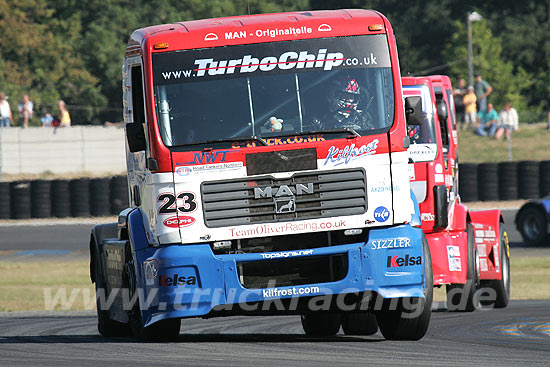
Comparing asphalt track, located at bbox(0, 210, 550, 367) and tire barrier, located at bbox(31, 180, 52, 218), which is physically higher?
tire barrier, located at bbox(31, 180, 52, 218)

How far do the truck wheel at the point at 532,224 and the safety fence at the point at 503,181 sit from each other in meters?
5.63

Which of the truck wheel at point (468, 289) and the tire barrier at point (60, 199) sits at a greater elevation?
the tire barrier at point (60, 199)

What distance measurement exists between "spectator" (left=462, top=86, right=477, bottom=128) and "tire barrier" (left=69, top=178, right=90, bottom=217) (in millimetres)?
12213

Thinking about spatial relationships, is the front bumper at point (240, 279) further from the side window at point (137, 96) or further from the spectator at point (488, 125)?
the spectator at point (488, 125)

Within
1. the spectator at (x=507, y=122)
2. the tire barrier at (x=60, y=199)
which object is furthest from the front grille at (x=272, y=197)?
the spectator at (x=507, y=122)

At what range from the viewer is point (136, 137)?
974 cm

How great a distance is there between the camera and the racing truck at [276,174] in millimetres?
9406

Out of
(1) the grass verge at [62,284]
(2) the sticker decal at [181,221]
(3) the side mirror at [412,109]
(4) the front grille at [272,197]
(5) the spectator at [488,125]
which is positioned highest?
(5) the spectator at [488,125]

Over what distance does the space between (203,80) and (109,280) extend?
106 inches

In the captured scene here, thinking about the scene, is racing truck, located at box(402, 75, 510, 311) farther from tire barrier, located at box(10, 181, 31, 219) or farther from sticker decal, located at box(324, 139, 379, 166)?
tire barrier, located at box(10, 181, 31, 219)

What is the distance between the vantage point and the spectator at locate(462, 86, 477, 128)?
118 feet

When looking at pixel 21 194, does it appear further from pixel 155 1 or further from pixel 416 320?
pixel 155 1

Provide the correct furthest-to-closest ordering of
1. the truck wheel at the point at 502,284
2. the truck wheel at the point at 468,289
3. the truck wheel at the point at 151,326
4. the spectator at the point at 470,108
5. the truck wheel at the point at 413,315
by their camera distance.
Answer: the spectator at the point at 470,108, the truck wheel at the point at 502,284, the truck wheel at the point at 468,289, the truck wheel at the point at 151,326, the truck wheel at the point at 413,315

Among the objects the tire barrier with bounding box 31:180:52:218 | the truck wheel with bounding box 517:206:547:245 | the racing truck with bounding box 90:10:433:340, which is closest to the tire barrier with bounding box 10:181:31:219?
the tire barrier with bounding box 31:180:52:218
